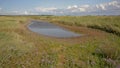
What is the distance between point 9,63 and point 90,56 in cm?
473

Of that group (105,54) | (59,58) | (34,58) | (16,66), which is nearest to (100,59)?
(105,54)

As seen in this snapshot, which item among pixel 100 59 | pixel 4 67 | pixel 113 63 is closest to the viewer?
pixel 4 67

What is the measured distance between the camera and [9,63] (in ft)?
33.3

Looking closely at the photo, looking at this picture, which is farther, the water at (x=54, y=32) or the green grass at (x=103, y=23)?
the green grass at (x=103, y=23)

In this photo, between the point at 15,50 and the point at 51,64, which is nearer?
the point at 51,64

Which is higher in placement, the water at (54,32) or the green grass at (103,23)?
the green grass at (103,23)

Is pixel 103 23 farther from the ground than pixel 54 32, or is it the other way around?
pixel 103 23

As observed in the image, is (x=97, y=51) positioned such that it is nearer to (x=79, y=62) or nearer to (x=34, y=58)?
(x=79, y=62)

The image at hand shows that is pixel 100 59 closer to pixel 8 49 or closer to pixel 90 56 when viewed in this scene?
pixel 90 56

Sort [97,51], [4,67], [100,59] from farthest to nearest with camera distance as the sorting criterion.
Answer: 1. [97,51]
2. [100,59]
3. [4,67]

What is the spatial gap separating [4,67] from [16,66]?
0.58m

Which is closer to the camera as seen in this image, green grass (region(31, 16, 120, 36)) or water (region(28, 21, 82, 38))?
water (region(28, 21, 82, 38))

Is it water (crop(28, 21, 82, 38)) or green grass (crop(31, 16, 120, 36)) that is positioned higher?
green grass (crop(31, 16, 120, 36))

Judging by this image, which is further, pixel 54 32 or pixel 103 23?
pixel 103 23
